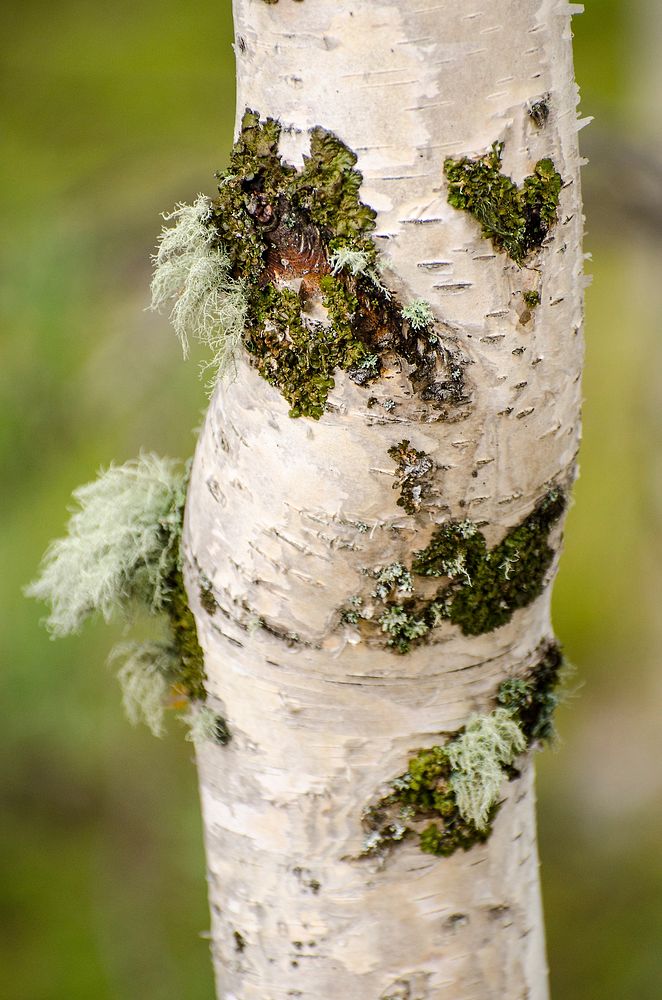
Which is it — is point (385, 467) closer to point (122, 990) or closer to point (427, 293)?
point (427, 293)

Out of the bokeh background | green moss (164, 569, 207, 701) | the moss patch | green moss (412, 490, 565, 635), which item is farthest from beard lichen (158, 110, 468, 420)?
the bokeh background

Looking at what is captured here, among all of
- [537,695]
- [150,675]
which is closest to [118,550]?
[150,675]

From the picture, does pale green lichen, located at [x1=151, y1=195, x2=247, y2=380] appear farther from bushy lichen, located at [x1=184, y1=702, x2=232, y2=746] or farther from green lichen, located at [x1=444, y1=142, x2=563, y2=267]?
bushy lichen, located at [x1=184, y1=702, x2=232, y2=746]

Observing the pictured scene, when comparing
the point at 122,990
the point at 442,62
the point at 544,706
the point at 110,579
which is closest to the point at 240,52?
the point at 442,62

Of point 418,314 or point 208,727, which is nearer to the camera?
point 418,314

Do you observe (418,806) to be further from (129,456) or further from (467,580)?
(129,456)

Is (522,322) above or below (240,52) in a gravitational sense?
below

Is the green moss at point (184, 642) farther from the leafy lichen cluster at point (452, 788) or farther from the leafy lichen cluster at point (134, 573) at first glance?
the leafy lichen cluster at point (452, 788)
